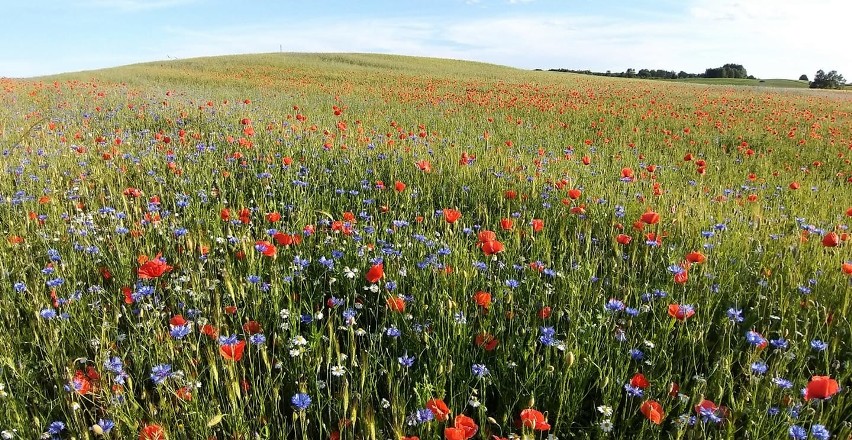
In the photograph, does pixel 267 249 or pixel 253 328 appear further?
pixel 267 249

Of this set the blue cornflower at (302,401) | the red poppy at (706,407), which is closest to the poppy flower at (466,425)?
the blue cornflower at (302,401)

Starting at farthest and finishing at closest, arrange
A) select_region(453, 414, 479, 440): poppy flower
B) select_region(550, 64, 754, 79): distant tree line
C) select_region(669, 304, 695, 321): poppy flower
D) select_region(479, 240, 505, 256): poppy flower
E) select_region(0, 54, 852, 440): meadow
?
select_region(550, 64, 754, 79): distant tree line → select_region(479, 240, 505, 256): poppy flower → select_region(669, 304, 695, 321): poppy flower → select_region(0, 54, 852, 440): meadow → select_region(453, 414, 479, 440): poppy flower

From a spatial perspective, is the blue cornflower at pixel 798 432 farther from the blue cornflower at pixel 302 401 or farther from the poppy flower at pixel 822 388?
the blue cornflower at pixel 302 401

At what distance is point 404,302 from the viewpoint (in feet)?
7.86

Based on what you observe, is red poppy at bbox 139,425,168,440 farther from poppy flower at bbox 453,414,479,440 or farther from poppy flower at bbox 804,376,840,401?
poppy flower at bbox 804,376,840,401

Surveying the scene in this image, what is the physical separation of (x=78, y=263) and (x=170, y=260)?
0.50 metres

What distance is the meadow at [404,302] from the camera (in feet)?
5.99

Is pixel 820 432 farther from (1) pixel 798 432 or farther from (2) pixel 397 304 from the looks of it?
(2) pixel 397 304

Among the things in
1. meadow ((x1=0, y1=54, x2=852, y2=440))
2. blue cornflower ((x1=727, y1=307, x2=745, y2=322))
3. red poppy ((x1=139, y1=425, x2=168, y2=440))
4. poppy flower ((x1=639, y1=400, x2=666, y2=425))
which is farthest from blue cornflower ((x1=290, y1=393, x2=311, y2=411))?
blue cornflower ((x1=727, y1=307, x2=745, y2=322))

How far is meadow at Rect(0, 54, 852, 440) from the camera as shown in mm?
1825

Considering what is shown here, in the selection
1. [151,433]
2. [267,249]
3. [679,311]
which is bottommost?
[151,433]

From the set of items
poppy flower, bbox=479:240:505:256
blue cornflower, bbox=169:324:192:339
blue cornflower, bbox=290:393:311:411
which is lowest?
blue cornflower, bbox=290:393:311:411

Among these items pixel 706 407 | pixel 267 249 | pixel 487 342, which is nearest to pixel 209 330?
pixel 267 249

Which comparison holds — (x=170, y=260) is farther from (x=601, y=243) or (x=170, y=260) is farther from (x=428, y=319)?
(x=601, y=243)
